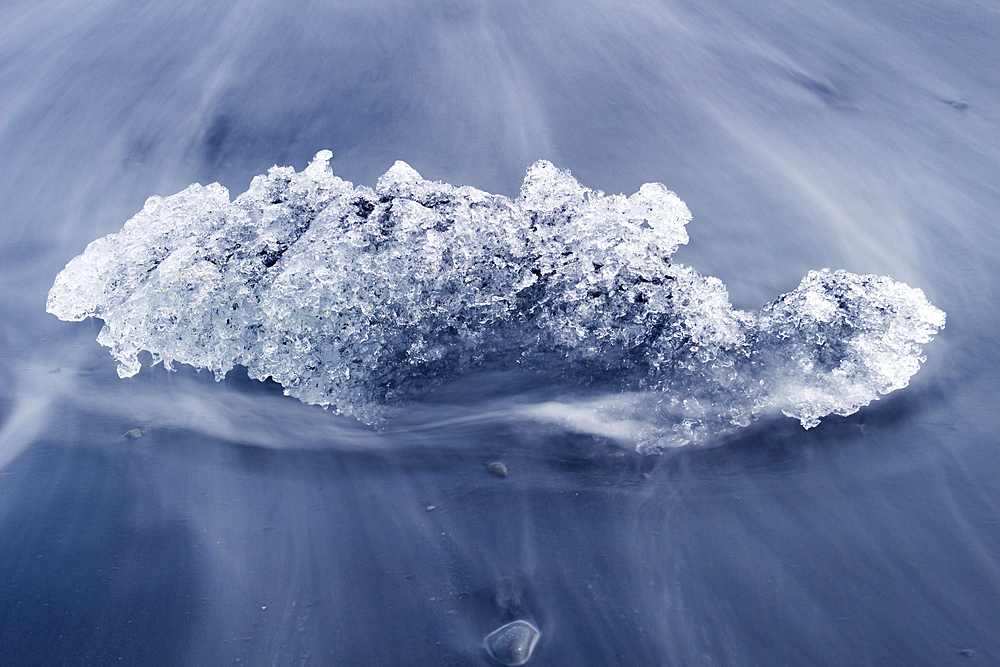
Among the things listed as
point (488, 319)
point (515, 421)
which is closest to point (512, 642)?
point (515, 421)

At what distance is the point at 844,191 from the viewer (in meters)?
2.87

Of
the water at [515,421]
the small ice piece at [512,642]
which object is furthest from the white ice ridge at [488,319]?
the small ice piece at [512,642]

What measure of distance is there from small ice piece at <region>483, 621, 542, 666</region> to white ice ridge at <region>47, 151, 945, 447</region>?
732 millimetres

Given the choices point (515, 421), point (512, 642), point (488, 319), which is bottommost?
point (512, 642)

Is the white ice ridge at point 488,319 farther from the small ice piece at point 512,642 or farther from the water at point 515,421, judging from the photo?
the small ice piece at point 512,642

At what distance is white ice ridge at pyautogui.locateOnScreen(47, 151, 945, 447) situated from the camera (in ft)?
6.82

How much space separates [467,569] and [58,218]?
2549mm

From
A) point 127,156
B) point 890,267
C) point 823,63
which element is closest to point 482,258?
point 890,267

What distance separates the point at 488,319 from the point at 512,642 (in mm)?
995

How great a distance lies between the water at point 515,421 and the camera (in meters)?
1.62

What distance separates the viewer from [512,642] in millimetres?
1537

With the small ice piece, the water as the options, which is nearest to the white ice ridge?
the water

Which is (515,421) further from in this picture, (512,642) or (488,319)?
(512,642)

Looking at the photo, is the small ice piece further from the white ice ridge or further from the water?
the white ice ridge
